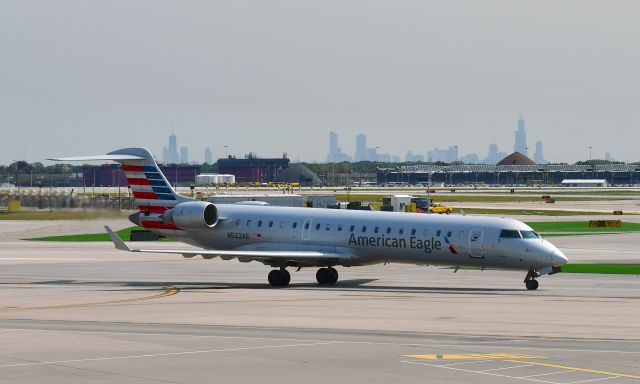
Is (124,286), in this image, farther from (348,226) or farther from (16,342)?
(16,342)

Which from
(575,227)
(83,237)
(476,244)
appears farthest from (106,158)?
(575,227)

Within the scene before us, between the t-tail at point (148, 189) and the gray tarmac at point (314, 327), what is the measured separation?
9.73 ft

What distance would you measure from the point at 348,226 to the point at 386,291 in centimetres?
427

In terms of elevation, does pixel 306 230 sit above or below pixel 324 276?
above

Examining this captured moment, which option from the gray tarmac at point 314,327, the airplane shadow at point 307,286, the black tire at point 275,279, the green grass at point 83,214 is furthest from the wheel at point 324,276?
the green grass at point 83,214

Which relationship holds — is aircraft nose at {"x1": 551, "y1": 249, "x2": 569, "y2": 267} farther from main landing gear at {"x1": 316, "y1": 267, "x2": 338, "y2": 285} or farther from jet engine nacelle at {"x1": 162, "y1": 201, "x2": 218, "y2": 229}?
jet engine nacelle at {"x1": 162, "y1": 201, "x2": 218, "y2": 229}

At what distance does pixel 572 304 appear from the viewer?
38312mm

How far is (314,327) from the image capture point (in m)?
31.5

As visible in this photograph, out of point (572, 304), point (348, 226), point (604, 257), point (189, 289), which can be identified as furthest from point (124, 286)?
point (604, 257)

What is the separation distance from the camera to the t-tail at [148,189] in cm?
5366

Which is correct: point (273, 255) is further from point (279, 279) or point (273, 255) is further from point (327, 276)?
point (327, 276)

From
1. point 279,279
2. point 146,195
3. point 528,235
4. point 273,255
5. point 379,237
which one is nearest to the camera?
point 528,235

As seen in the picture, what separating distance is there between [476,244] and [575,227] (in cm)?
5587

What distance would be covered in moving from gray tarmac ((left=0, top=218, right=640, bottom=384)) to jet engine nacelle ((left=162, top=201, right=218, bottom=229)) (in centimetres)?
266
